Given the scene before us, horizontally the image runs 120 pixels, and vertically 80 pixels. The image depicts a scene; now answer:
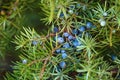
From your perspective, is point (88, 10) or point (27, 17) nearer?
point (88, 10)

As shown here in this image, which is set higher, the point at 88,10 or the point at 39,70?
the point at 88,10

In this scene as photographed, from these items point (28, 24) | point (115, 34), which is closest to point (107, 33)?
point (115, 34)

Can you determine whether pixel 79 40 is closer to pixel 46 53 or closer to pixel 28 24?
pixel 46 53

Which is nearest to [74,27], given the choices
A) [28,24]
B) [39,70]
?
[39,70]

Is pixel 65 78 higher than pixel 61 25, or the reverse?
pixel 61 25

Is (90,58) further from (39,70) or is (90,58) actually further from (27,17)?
(27,17)

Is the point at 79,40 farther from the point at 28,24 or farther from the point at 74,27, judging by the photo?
the point at 28,24

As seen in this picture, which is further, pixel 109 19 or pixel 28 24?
pixel 28 24
